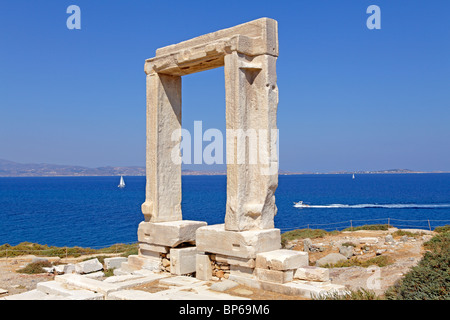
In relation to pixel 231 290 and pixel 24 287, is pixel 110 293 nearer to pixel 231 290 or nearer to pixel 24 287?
pixel 231 290

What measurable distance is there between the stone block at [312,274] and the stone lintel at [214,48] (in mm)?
4030

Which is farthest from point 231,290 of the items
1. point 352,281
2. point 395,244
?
point 395,244

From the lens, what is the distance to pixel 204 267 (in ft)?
26.9

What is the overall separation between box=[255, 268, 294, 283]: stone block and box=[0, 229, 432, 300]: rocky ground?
0.24 m

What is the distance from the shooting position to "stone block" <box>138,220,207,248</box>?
8.82 metres

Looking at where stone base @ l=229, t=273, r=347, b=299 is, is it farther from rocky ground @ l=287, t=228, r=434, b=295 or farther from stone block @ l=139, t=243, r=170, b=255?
rocky ground @ l=287, t=228, r=434, b=295

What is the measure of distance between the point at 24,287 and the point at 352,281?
8.33 meters

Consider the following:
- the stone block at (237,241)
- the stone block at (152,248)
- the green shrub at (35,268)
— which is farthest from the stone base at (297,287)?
the green shrub at (35,268)

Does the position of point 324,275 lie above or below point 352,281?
above

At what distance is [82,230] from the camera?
4191cm

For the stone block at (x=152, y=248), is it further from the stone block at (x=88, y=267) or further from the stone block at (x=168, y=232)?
the stone block at (x=88, y=267)

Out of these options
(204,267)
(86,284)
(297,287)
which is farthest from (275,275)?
(86,284)

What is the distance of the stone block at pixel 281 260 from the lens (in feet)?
23.2

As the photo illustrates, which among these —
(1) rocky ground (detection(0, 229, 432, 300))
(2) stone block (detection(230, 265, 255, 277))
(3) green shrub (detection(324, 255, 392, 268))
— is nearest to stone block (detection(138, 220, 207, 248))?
(1) rocky ground (detection(0, 229, 432, 300))
